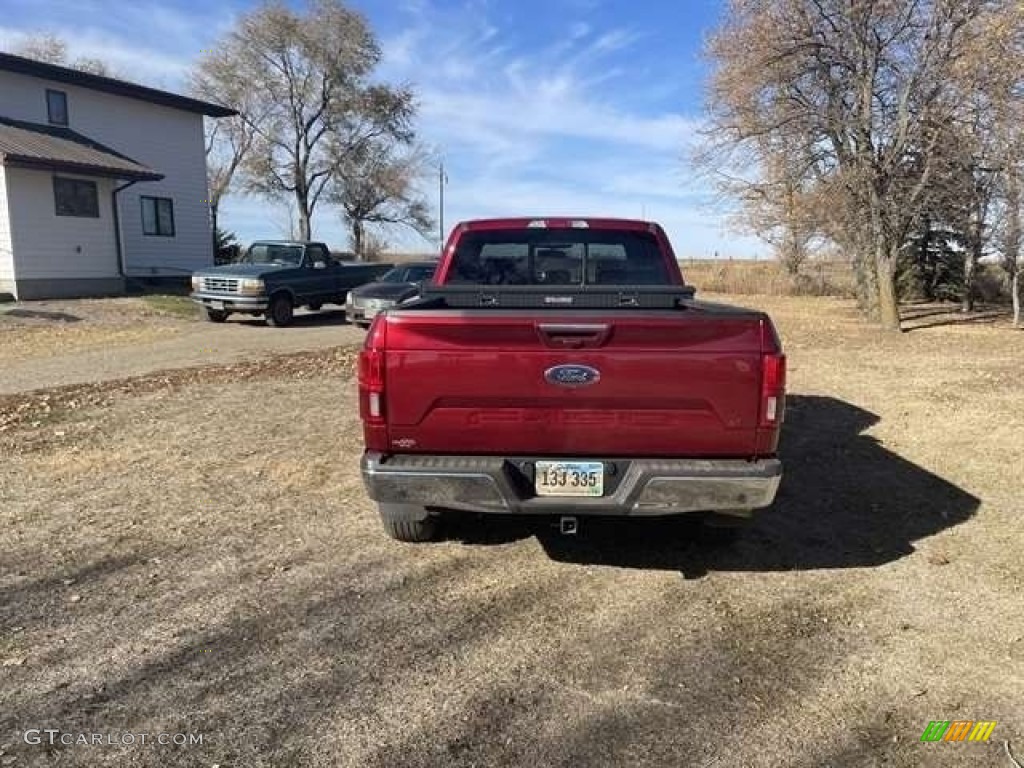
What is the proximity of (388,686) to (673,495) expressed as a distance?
149cm

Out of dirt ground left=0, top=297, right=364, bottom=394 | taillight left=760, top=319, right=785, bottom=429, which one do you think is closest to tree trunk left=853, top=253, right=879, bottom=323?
dirt ground left=0, top=297, right=364, bottom=394

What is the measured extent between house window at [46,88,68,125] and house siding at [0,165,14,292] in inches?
174

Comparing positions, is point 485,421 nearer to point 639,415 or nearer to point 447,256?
point 639,415

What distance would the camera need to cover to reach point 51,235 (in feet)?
70.6

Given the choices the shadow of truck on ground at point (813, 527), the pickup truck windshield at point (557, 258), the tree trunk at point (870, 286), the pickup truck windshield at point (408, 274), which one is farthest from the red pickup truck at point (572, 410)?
the tree trunk at point (870, 286)

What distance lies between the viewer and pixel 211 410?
8.36 meters

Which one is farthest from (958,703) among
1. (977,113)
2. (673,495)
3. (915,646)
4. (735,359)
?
(977,113)

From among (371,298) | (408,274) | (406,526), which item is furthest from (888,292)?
(406,526)

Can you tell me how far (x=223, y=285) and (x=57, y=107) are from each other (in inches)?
461

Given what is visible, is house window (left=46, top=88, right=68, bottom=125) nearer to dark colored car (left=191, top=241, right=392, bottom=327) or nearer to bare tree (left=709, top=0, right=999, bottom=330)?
dark colored car (left=191, top=241, right=392, bottom=327)

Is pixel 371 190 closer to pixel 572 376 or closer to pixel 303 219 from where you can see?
pixel 303 219

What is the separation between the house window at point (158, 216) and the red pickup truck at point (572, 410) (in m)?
25.4

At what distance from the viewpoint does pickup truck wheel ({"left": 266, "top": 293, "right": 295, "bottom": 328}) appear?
1717 cm

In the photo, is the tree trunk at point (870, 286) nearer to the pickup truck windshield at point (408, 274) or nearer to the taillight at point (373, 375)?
the pickup truck windshield at point (408, 274)
